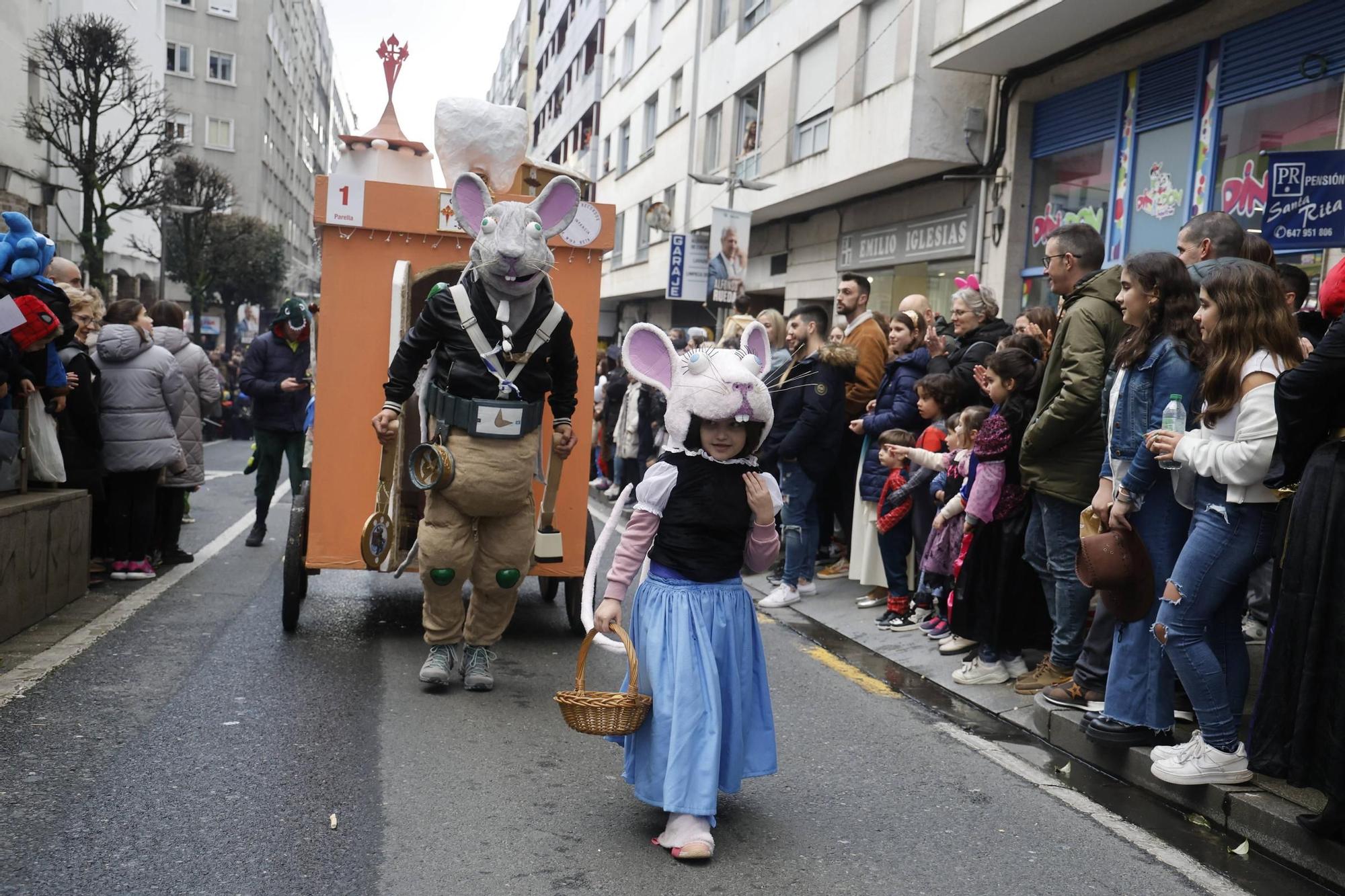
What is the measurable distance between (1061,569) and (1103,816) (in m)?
1.67

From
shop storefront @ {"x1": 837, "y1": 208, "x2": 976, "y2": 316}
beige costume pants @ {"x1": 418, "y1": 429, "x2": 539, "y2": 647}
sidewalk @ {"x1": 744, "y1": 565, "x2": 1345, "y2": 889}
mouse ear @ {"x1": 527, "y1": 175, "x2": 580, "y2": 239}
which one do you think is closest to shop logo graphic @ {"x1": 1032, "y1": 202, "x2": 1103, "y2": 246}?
shop storefront @ {"x1": 837, "y1": 208, "x2": 976, "y2": 316}

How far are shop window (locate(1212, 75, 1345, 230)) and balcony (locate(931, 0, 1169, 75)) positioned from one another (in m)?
1.42

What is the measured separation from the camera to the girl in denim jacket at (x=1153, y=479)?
514 centimetres

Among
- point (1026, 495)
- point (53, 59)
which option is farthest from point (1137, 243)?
point (53, 59)

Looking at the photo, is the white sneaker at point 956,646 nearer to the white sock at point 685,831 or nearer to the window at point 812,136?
the white sock at point 685,831

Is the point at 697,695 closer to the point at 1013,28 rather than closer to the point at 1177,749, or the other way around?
the point at 1177,749

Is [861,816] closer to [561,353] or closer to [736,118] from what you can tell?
[561,353]

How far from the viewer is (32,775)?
4.53 m

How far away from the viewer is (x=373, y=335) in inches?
271

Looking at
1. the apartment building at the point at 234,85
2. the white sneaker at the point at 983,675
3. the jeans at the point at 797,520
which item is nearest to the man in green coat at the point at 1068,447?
the white sneaker at the point at 983,675

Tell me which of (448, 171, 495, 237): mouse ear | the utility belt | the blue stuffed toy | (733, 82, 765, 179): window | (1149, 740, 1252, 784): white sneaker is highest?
(733, 82, 765, 179): window

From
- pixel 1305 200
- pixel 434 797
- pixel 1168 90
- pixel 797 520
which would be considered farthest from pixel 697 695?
pixel 1168 90

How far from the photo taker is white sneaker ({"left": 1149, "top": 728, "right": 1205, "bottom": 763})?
481 centimetres

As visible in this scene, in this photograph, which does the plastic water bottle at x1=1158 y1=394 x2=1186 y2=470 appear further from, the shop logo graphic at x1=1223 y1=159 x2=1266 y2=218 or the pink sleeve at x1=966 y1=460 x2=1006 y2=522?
the shop logo graphic at x1=1223 y1=159 x2=1266 y2=218
